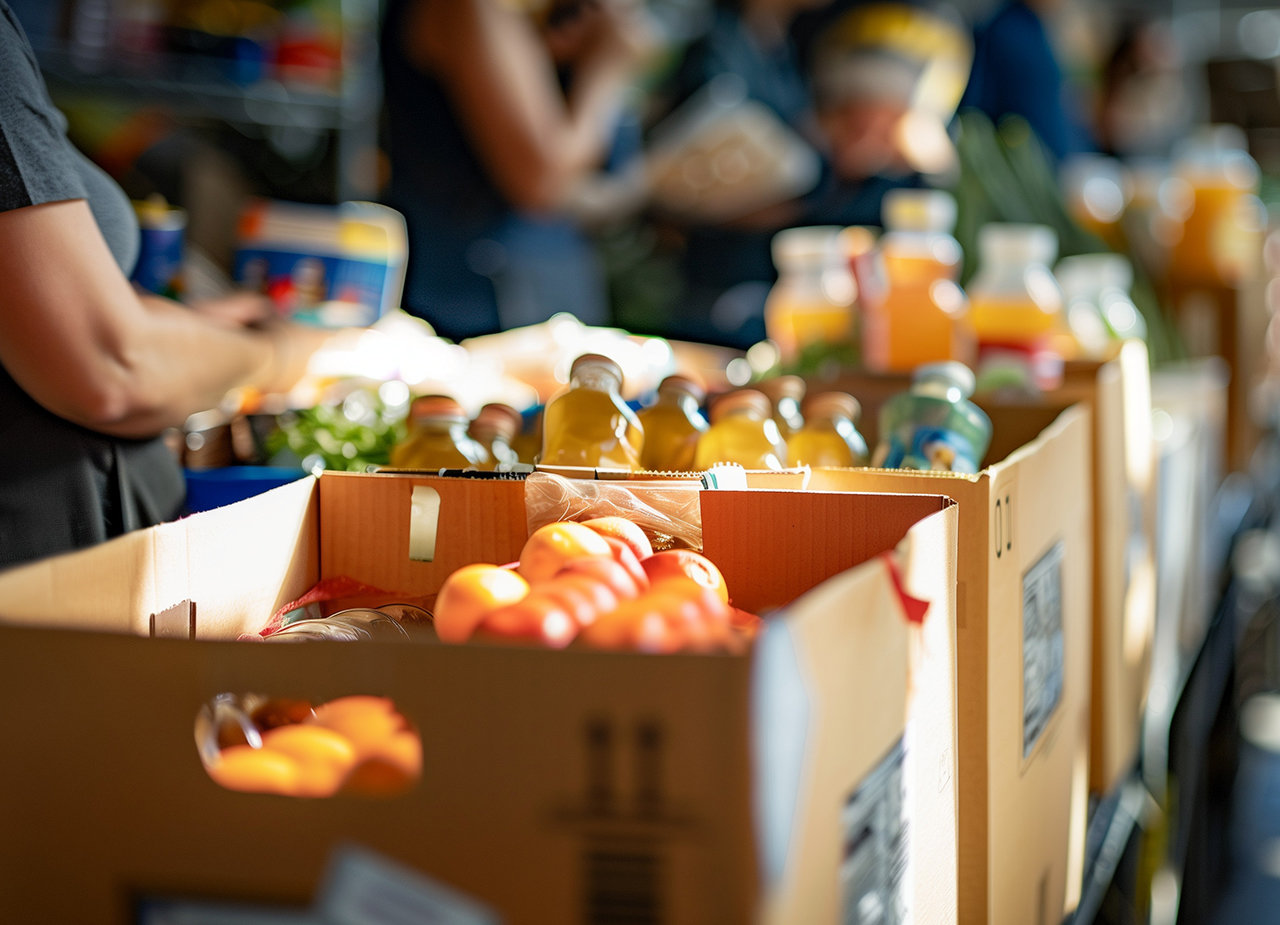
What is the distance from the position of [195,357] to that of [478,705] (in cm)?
73

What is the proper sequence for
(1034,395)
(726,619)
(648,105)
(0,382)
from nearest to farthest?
(726,619) → (0,382) → (1034,395) → (648,105)

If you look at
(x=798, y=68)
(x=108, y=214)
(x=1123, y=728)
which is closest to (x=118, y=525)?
(x=108, y=214)

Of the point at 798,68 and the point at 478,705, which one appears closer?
the point at 478,705

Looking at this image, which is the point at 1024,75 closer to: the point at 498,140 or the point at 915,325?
the point at 498,140

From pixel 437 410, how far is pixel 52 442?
33 centimetres

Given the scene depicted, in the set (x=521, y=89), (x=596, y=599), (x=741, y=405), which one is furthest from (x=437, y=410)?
(x=521, y=89)

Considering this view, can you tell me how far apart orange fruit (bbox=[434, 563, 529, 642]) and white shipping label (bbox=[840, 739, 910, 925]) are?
221mm

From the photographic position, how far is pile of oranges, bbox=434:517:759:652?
58cm

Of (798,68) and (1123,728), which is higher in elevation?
(798,68)

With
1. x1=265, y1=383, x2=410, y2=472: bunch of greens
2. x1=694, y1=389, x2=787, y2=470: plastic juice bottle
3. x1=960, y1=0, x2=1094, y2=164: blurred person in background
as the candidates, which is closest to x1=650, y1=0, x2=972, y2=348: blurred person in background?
x1=960, y1=0, x2=1094, y2=164: blurred person in background

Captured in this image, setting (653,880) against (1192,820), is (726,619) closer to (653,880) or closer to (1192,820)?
(653,880)

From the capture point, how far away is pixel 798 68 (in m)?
4.69

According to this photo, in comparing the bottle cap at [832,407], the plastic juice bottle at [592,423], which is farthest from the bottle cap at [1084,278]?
the plastic juice bottle at [592,423]

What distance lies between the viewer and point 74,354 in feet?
3.11
